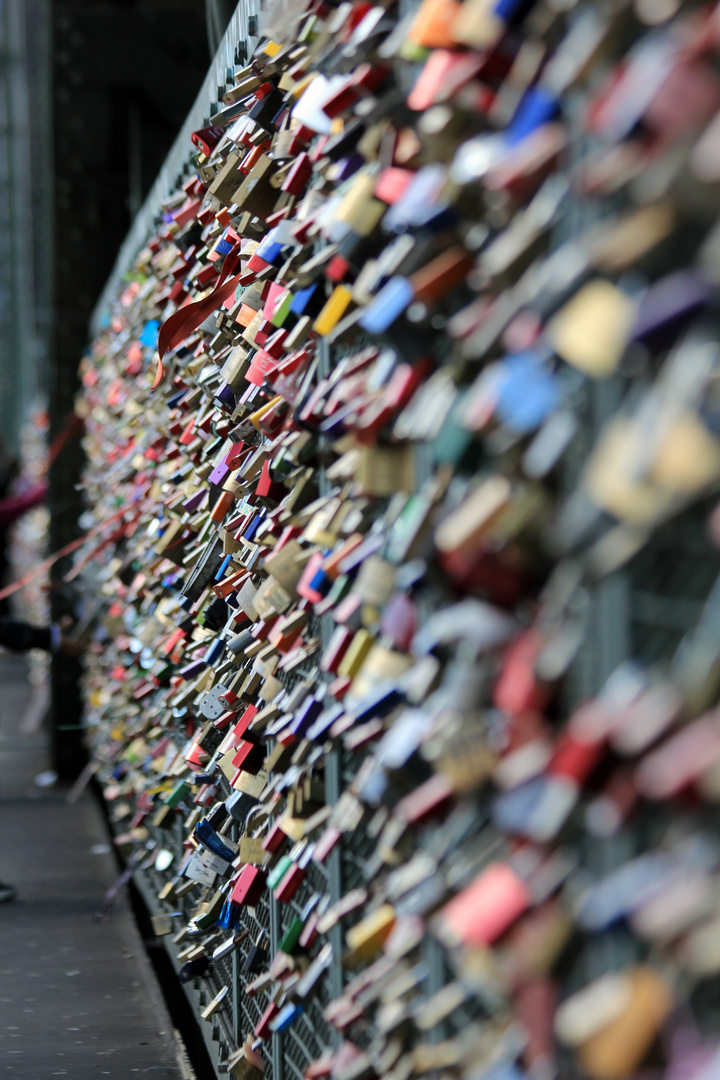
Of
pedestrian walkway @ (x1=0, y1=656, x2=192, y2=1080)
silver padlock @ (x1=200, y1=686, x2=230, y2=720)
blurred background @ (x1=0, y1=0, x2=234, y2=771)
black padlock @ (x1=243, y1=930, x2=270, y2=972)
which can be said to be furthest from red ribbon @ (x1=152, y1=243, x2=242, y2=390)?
blurred background @ (x1=0, y1=0, x2=234, y2=771)

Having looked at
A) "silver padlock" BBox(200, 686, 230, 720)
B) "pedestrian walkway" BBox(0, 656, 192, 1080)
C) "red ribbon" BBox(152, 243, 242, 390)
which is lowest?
"pedestrian walkway" BBox(0, 656, 192, 1080)

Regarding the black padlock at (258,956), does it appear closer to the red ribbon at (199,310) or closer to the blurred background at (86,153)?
the red ribbon at (199,310)

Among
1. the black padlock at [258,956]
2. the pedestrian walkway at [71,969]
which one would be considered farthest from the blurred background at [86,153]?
the black padlock at [258,956]

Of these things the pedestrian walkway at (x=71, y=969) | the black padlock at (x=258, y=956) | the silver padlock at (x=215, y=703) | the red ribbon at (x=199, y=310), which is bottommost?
the pedestrian walkway at (x=71, y=969)

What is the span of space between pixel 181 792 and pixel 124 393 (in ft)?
7.66

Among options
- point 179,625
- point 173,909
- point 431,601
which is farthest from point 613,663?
point 173,909

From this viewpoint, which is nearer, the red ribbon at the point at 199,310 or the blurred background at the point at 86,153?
the red ribbon at the point at 199,310

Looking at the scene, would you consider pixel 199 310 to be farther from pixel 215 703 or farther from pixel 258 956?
pixel 258 956

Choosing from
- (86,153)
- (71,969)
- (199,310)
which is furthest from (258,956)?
(86,153)

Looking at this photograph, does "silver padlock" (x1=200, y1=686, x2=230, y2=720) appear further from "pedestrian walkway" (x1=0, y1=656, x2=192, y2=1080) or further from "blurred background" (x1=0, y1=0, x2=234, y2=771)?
"blurred background" (x1=0, y1=0, x2=234, y2=771)

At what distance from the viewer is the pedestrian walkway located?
3.54 m

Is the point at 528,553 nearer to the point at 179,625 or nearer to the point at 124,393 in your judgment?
the point at 179,625

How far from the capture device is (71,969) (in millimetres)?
4395

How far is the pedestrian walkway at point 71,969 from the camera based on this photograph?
3.54 metres
